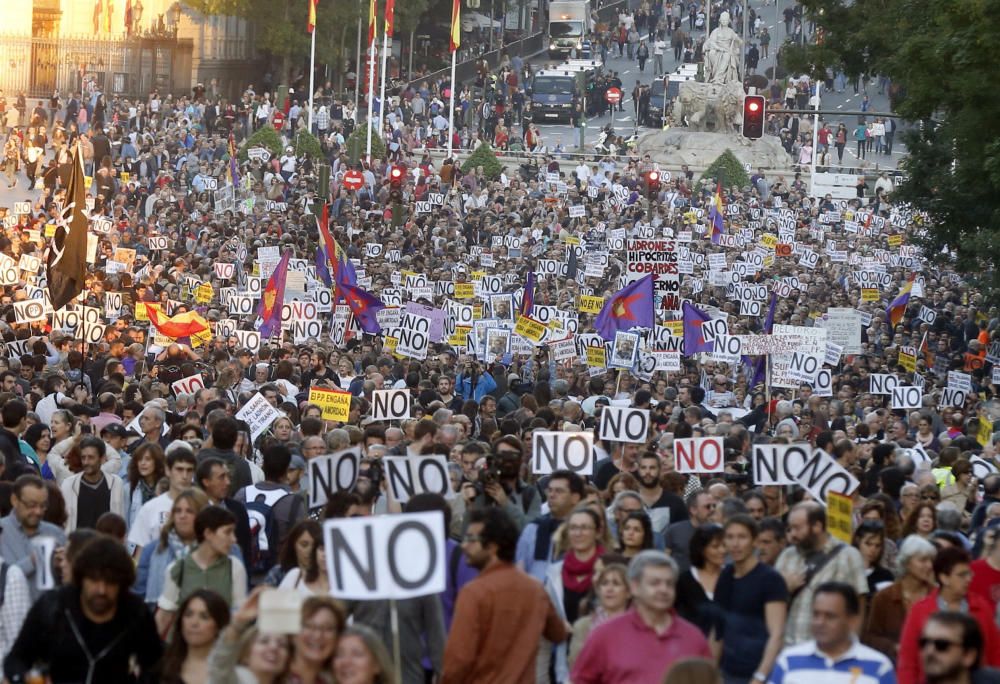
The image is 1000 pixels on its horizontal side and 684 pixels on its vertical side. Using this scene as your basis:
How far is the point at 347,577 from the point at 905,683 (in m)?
2.07

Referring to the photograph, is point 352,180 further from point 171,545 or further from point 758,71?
point 171,545

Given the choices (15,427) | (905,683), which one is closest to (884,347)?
(15,427)

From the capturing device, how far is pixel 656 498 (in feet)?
39.9

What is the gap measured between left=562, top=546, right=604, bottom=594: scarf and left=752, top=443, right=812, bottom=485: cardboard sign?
131 inches

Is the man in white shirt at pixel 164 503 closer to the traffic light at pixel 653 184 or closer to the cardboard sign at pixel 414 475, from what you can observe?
the cardboard sign at pixel 414 475

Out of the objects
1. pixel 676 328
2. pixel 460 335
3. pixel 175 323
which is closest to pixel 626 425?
pixel 175 323

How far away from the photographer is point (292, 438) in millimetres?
15773

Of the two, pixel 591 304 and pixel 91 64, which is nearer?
pixel 591 304

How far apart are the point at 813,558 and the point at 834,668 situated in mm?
2105

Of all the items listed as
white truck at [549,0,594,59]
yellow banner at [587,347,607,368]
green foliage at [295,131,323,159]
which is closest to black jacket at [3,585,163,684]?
yellow banner at [587,347,607,368]

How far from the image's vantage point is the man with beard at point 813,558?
9.66 m

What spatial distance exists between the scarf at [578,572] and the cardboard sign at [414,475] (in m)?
1.48

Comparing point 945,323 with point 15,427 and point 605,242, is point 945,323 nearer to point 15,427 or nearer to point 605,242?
point 605,242

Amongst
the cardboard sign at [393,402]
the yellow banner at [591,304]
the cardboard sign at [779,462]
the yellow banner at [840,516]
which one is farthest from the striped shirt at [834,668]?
the yellow banner at [591,304]
